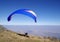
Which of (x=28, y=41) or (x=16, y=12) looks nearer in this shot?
(x=16, y=12)

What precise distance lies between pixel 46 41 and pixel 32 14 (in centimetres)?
1138

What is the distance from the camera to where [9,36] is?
43.6 m

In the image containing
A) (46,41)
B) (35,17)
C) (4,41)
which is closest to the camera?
(35,17)

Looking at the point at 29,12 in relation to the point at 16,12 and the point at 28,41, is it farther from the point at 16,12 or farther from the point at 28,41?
the point at 28,41

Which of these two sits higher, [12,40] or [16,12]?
[16,12]

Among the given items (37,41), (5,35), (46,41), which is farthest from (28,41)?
(5,35)

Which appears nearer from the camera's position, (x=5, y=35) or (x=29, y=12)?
(x=29, y=12)

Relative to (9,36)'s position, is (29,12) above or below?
above

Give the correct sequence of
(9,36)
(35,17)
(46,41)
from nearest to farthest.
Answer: (35,17), (46,41), (9,36)

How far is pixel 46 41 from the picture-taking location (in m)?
40.8

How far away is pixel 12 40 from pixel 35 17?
11.1 meters

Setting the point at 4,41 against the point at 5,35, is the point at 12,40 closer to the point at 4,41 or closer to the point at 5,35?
the point at 4,41

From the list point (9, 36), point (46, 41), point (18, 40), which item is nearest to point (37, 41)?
point (46, 41)

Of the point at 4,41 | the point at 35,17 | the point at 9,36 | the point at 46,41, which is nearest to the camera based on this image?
the point at 35,17
